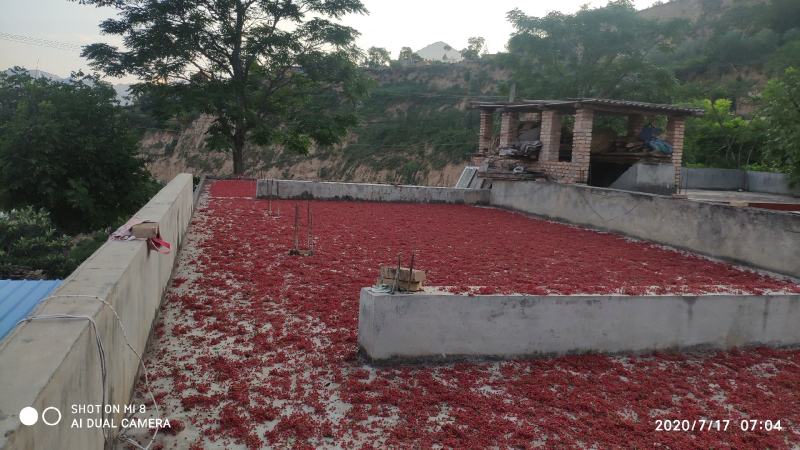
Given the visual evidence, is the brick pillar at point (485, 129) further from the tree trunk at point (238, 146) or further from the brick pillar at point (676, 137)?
the tree trunk at point (238, 146)

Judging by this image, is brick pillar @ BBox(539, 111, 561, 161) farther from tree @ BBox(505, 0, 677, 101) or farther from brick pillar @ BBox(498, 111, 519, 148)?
tree @ BBox(505, 0, 677, 101)

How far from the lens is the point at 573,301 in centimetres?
436

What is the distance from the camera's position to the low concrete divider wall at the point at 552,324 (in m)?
4.05

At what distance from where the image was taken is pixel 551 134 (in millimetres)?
13031

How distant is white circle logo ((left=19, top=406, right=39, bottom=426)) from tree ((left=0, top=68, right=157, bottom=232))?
17774 millimetres

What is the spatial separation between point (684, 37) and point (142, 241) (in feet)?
194

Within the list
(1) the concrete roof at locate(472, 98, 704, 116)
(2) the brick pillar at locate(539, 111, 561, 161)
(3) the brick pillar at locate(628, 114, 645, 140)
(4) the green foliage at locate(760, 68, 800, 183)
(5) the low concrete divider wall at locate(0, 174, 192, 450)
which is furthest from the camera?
(4) the green foliage at locate(760, 68, 800, 183)

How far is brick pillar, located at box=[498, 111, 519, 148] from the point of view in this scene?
49.0ft

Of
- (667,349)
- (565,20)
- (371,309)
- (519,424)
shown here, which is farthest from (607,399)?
(565,20)

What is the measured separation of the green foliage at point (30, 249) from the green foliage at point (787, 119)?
20.6m

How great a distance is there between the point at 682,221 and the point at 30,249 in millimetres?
12553

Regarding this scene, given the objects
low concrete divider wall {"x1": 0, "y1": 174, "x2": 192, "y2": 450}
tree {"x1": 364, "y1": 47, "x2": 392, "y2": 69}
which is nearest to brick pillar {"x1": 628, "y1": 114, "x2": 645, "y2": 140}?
low concrete divider wall {"x1": 0, "y1": 174, "x2": 192, "y2": 450}

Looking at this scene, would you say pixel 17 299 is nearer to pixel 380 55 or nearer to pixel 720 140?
pixel 720 140

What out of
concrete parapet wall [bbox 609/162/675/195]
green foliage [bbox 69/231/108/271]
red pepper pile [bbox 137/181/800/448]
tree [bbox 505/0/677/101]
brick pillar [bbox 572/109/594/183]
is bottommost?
green foliage [bbox 69/231/108/271]
